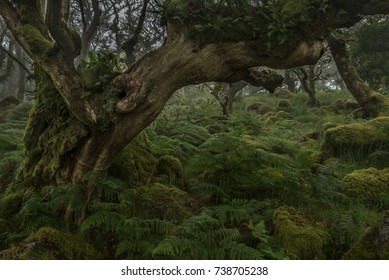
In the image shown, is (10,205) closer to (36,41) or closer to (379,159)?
(36,41)

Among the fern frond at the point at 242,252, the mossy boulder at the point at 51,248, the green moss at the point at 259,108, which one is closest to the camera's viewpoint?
the fern frond at the point at 242,252

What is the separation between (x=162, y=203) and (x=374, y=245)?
2.75m

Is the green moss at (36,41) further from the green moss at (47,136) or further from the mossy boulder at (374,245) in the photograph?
the mossy boulder at (374,245)

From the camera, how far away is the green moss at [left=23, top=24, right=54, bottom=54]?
15.3ft

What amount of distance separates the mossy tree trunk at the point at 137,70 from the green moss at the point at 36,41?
0.04 feet

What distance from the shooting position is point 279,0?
491 centimetres

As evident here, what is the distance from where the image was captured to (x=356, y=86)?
12891 millimetres

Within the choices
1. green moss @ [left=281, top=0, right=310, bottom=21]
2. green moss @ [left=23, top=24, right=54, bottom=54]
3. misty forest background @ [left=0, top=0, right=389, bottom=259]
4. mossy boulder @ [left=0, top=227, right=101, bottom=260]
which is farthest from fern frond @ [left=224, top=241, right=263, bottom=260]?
green moss @ [left=23, top=24, right=54, bottom=54]

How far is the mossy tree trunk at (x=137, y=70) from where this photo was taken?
4.57 m

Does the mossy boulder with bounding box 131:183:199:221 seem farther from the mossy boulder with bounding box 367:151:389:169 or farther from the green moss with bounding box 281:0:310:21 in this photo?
the mossy boulder with bounding box 367:151:389:169

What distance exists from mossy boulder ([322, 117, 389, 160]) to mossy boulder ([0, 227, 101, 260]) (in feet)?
20.1

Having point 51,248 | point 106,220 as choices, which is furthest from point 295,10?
point 51,248

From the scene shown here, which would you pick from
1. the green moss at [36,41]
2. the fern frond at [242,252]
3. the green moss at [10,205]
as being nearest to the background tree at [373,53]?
the green moss at [36,41]
